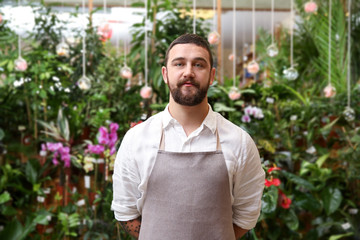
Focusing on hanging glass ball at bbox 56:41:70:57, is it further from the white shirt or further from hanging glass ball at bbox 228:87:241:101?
the white shirt

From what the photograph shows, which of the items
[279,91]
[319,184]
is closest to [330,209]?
[319,184]

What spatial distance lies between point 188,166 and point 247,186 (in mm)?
226

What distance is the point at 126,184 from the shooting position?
1375 millimetres

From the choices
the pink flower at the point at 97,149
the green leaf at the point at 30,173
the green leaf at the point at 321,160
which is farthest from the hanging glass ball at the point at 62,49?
the green leaf at the point at 321,160

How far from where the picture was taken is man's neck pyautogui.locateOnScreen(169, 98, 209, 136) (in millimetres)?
1342

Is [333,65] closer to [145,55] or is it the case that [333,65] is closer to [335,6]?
[335,6]

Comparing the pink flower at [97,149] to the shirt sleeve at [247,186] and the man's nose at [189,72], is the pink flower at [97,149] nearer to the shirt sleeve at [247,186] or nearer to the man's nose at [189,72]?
the shirt sleeve at [247,186]

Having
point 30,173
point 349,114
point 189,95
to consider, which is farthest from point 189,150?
point 349,114

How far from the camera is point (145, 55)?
3.47 m

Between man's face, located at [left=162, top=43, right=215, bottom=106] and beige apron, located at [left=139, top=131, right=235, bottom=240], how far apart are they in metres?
0.18

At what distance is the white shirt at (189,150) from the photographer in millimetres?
1323

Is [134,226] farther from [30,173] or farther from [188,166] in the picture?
[30,173]

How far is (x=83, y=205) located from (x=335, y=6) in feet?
10.3

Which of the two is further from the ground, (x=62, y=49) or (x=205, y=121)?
(x=62, y=49)
